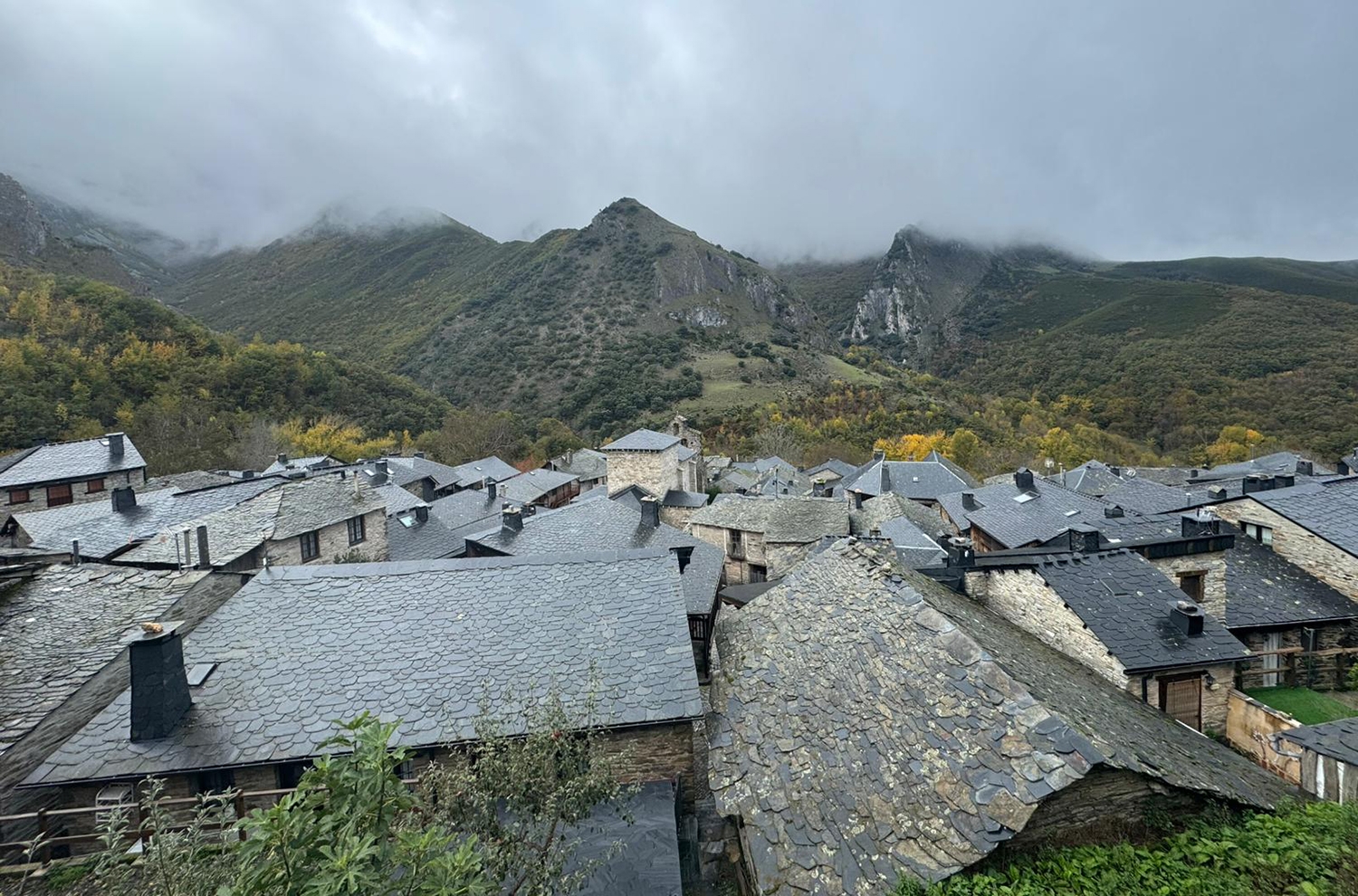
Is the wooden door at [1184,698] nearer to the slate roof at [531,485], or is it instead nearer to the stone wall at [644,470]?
the stone wall at [644,470]

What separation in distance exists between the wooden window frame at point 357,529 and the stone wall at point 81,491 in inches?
673

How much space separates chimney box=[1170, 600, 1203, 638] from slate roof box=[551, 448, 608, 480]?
51.1 m

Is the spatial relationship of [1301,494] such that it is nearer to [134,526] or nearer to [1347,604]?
[1347,604]

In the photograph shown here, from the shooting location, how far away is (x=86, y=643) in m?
10.4

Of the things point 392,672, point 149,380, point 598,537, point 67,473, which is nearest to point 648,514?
point 598,537

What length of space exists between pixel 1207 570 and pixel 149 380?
88.2 metres

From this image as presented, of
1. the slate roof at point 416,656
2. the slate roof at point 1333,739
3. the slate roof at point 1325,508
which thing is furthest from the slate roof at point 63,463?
the slate roof at point 1325,508

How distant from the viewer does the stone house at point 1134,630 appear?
10406mm

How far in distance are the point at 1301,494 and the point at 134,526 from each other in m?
41.2

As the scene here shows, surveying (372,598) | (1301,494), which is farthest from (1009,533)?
(372,598)

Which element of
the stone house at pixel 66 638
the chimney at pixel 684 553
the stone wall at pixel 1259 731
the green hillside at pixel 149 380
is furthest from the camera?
the green hillside at pixel 149 380

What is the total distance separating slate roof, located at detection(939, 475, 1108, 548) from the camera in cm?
2366

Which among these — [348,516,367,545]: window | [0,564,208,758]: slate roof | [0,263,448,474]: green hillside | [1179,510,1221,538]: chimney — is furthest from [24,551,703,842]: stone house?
[0,263,448,474]: green hillside

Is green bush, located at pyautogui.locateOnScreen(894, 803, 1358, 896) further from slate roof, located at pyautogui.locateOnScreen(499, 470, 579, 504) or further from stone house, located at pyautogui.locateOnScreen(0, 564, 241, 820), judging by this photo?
slate roof, located at pyautogui.locateOnScreen(499, 470, 579, 504)
